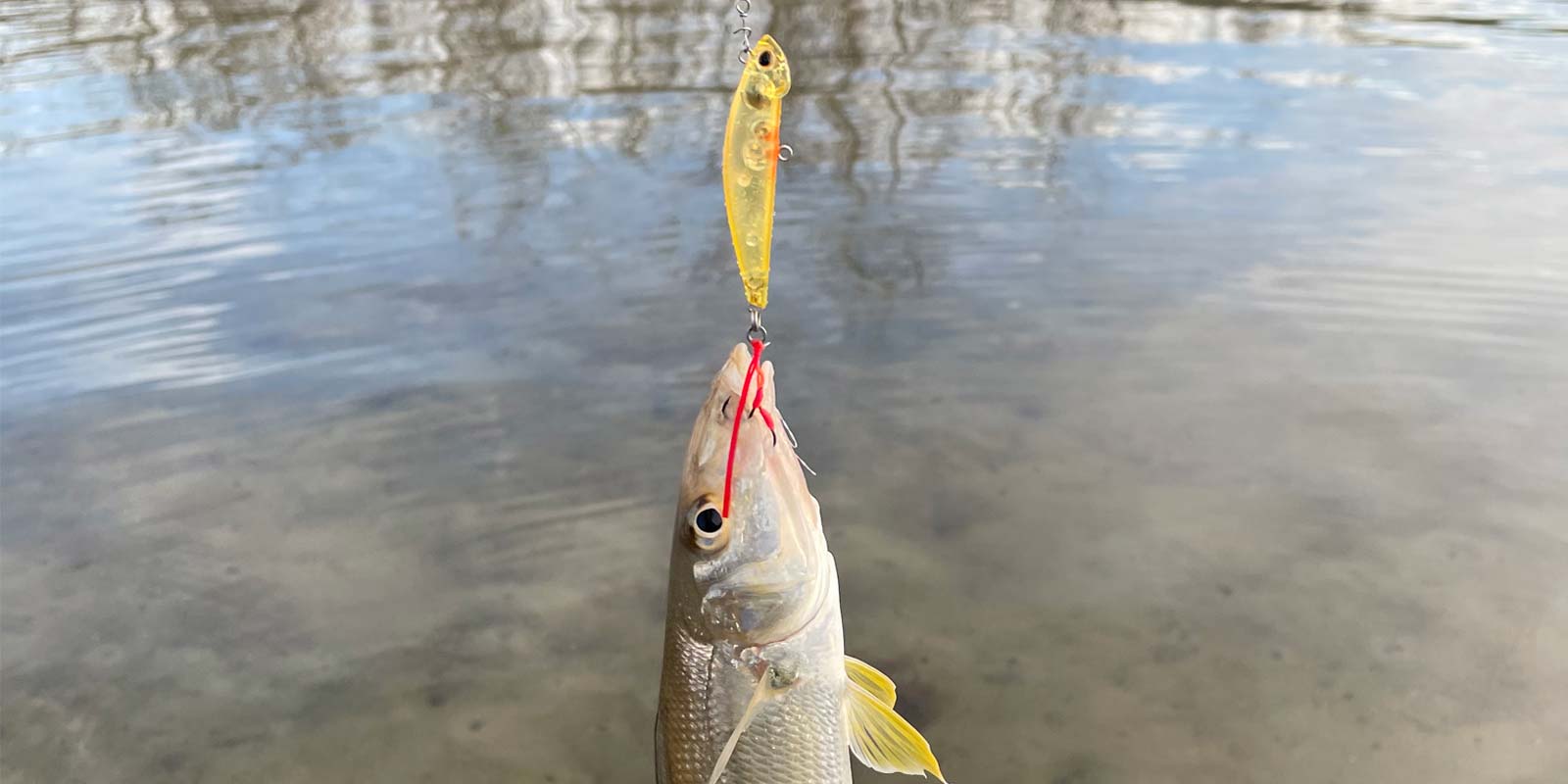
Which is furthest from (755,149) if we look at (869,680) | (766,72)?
(869,680)

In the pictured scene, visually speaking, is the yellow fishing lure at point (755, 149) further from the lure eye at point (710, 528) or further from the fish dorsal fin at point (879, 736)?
the fish dorsal fin at point (879, 736)

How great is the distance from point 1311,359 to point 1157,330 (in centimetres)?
67

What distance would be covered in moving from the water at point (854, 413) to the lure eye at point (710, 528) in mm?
1584

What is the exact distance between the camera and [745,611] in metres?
2.02

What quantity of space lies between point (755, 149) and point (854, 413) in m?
3.26

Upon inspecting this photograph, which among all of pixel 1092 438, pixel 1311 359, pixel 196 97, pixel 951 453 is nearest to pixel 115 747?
pixel 951 453

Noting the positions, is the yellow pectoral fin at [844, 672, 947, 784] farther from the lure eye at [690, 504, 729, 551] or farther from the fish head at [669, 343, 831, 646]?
the lure eye at [690, 504, 729, 551]

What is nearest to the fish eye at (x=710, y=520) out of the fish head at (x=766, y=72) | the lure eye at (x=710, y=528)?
the lure eye at (x=710, y=528)

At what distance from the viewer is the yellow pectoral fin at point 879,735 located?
7.08 ft

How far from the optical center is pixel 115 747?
3535 mm

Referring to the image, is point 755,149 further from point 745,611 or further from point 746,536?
point 745,611

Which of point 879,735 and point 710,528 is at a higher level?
point 710,528

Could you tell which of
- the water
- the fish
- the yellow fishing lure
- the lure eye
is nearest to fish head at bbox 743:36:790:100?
the yellow fishing lure

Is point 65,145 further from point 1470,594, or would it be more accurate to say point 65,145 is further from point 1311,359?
point 1470,594
